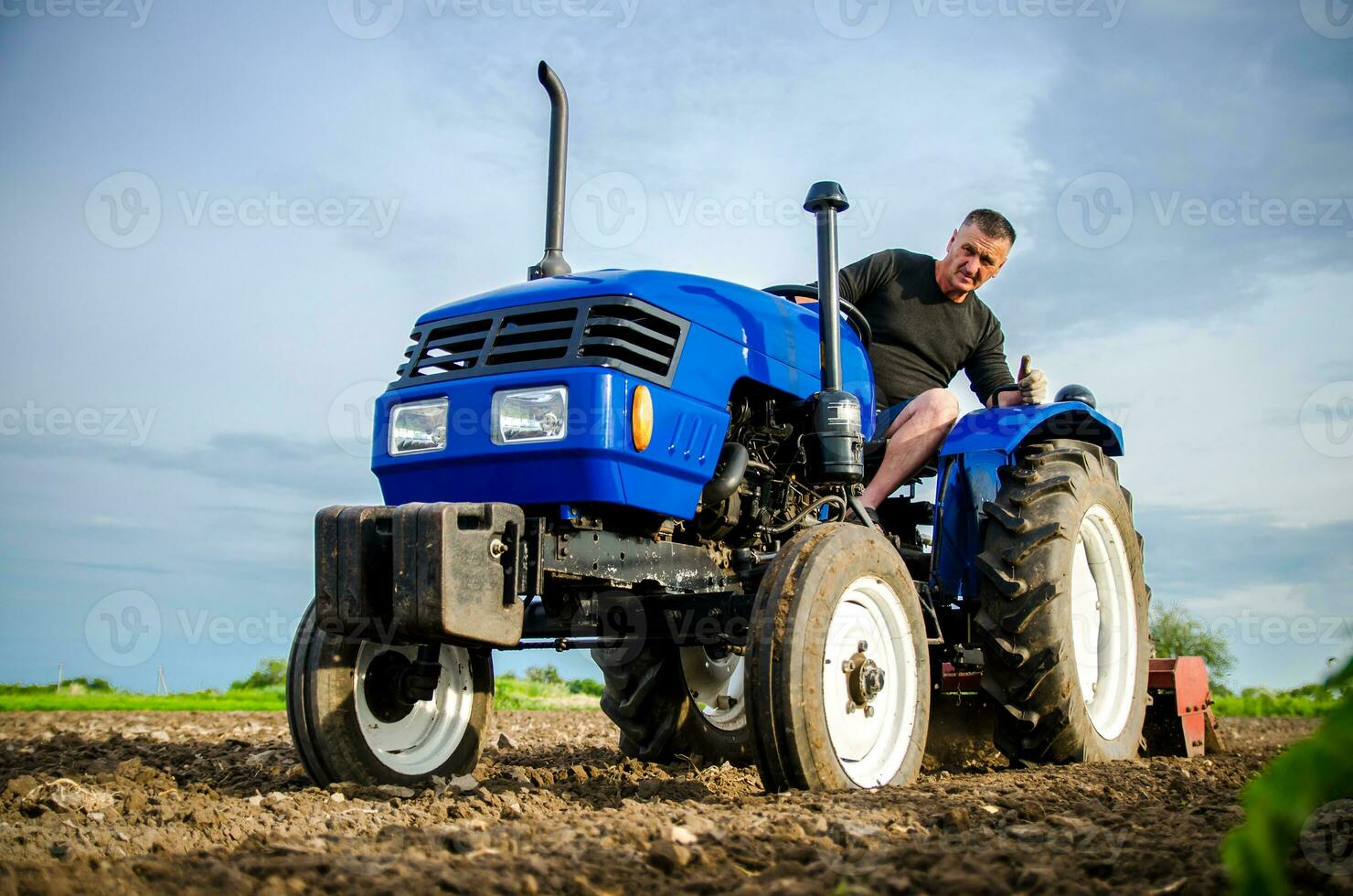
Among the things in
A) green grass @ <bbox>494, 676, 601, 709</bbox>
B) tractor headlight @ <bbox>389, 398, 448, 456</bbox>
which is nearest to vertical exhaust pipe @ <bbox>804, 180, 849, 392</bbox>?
tractor headlight @ <bbox>389, 398, 448, 456</bbox>

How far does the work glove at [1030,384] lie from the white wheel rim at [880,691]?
5.39 feet

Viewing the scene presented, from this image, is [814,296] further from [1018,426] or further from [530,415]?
[530,415]

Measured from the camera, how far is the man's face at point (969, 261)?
5.43 m

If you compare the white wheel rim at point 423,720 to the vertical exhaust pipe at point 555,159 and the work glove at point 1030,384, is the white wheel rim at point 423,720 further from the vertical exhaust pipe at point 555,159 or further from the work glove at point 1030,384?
the work glove at point 1030,384

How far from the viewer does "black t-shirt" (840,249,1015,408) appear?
5328mm

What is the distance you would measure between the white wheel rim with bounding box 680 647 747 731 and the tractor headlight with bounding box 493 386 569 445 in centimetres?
192

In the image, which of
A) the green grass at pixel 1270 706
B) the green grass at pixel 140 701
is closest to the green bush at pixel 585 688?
the green grass at pixel 140 701

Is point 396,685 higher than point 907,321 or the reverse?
the reverse

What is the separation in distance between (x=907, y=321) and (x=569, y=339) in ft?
7.50

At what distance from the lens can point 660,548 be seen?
3820mm

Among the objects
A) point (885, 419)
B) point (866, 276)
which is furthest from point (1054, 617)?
point (866, 276)

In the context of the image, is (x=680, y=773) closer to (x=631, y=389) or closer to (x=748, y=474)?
(x=748, y=474)

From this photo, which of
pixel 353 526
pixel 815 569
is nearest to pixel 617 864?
pixel 815 569

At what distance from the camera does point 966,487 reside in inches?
181
